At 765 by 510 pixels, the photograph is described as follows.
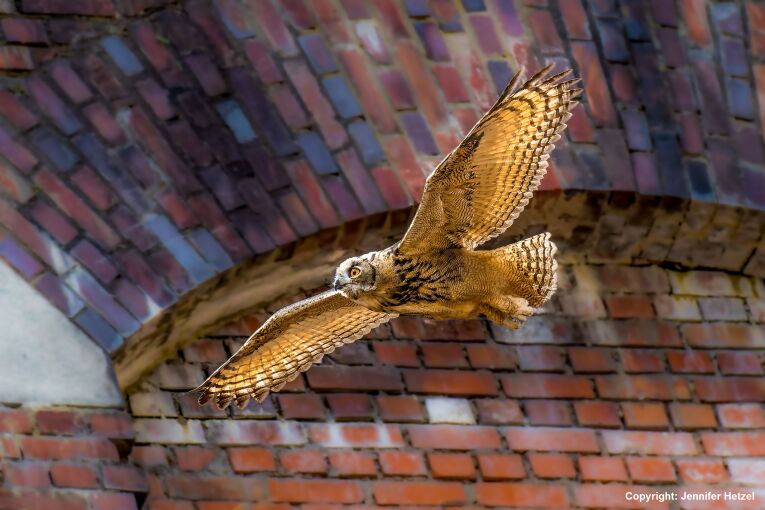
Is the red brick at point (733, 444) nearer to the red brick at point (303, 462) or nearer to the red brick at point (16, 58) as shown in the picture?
the red brick at point (303, 462)

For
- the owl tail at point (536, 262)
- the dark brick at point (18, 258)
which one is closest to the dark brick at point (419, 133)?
the owl tail at point (536, 262)

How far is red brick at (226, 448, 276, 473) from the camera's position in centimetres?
723

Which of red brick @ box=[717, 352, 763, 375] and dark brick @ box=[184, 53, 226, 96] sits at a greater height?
dark brick @ box=[184, 53, 226, 96]

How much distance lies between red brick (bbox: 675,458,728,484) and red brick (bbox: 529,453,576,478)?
0.39 m

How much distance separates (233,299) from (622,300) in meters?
1.39

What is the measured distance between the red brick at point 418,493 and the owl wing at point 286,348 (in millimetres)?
528

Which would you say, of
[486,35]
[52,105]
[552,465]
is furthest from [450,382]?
[52,105]

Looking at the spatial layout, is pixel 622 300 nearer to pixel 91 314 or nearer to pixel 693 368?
pixel 693 368

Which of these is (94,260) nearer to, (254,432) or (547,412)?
(254,432)

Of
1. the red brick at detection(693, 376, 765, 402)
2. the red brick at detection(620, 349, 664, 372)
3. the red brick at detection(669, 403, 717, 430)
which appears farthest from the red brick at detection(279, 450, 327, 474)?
the red brick at detection(693, 376, 765, 402)

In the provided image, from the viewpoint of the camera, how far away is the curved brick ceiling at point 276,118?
7.19m

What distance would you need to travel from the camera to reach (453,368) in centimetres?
753

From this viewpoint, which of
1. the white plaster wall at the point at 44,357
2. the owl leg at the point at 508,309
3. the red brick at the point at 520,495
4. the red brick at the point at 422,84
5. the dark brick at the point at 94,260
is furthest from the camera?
the red brick at the point at 422,84

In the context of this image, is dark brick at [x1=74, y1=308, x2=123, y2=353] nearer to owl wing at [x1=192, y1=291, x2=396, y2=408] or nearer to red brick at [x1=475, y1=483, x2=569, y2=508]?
owl wing at [x1=192, y1=291, x2=396, y2=408]
